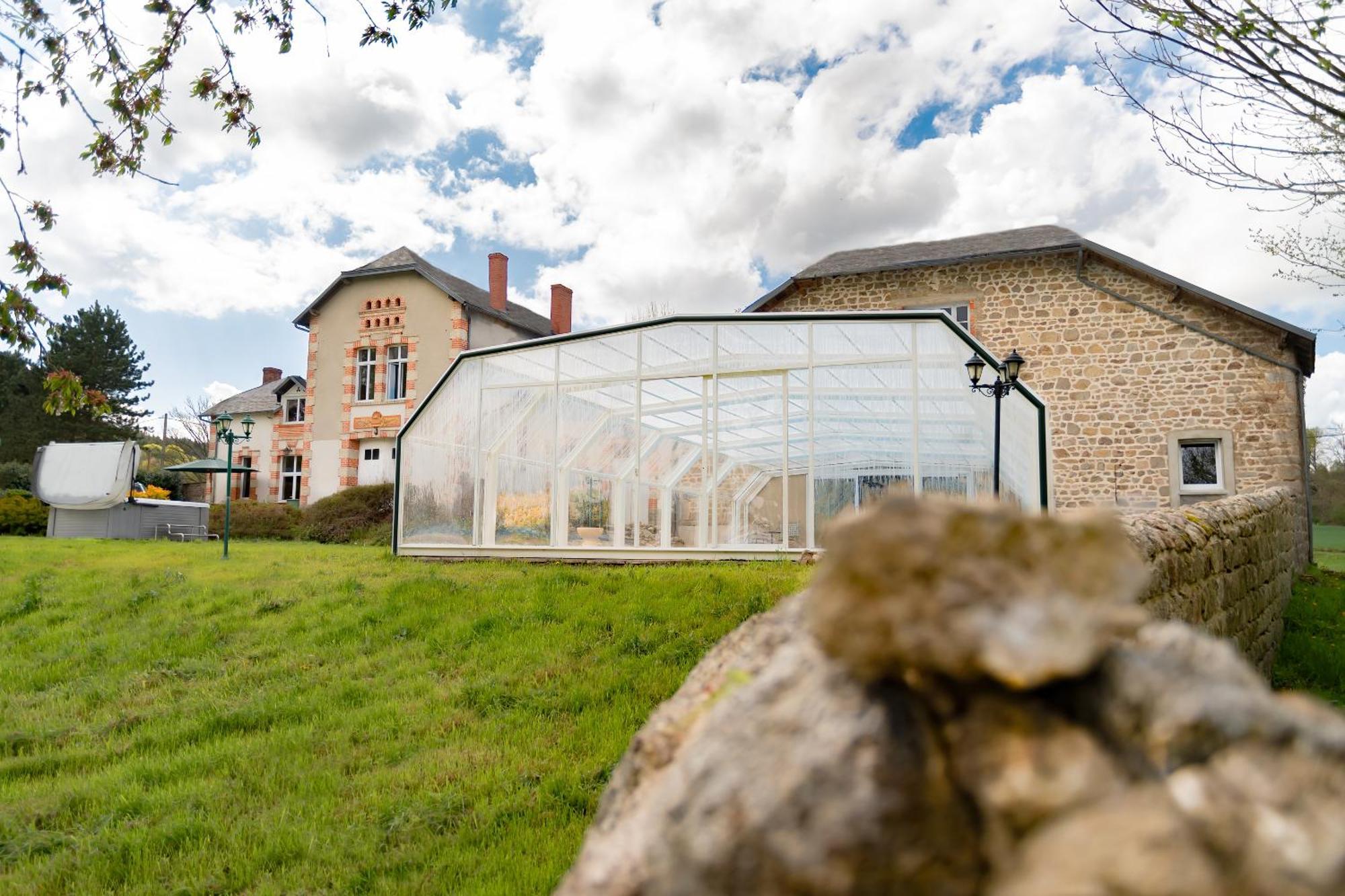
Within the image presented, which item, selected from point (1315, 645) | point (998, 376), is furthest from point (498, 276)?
point (1315, 645)

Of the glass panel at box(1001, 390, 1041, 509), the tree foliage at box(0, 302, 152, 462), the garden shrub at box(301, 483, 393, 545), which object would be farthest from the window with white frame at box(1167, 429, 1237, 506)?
the tree foliage at box(0, 302, 152, 462)

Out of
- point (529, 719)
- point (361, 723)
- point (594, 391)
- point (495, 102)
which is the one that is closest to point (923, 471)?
point (594, 391)

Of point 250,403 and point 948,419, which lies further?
point 250,403

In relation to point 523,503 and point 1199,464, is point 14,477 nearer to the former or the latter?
point 523,503

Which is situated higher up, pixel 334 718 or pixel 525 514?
pixel 525 514

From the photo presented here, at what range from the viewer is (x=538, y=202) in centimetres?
2500

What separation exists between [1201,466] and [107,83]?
16.5 meters

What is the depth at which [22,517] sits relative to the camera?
792 inches

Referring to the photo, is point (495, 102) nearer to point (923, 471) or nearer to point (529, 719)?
point (923, 471)

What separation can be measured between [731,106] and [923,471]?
13.0 m

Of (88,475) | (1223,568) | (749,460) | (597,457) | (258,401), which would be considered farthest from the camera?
(258,401)

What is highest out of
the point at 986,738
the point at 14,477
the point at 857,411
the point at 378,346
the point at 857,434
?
the point at 378,346

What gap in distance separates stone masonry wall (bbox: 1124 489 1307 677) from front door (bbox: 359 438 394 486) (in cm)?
2088

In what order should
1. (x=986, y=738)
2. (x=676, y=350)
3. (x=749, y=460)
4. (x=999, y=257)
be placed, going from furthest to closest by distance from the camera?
(x=999, y=257) < (x=749, y=460) < (x=676, y=350) < (x=986, y=738)
